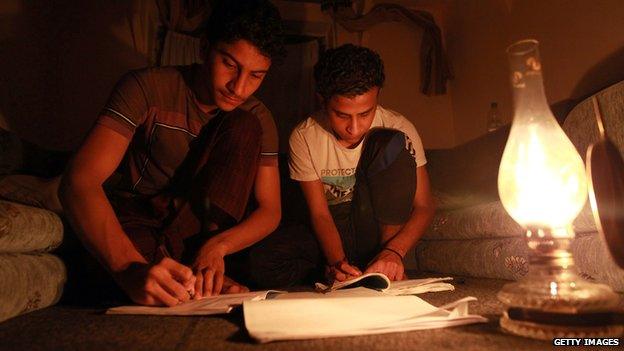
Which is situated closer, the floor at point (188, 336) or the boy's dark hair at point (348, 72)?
the floor at point (188, 336)

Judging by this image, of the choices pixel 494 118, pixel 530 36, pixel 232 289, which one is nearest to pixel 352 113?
pixel 232 289

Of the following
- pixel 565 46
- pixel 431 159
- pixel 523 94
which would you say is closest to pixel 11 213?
pixel 523 94

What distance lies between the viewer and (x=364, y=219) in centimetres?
142

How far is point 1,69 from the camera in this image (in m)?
2.06

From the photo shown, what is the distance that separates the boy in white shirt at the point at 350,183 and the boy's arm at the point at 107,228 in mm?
422

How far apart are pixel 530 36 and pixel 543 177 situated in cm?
191

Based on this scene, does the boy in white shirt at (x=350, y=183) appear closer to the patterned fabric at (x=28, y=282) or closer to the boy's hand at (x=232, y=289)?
the boy's hand at (x=232, y=289)

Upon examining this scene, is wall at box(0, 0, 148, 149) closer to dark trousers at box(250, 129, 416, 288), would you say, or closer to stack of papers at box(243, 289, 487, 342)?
dark trousers at box(250, 129, 416, 288)

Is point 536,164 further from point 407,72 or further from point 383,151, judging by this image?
point 407,72

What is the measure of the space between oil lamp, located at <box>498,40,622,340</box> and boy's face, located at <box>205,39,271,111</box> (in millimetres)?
737

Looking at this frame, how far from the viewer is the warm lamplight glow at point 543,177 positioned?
1.89ft

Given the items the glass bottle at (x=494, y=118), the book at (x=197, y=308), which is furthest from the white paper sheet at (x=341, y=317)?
the glass bottle at (x=494, y=118)

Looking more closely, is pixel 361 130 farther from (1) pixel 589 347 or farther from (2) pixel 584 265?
(1) pixel 589 347

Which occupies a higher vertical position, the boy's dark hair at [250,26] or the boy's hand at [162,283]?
the boy's dark hair at [250,26]
